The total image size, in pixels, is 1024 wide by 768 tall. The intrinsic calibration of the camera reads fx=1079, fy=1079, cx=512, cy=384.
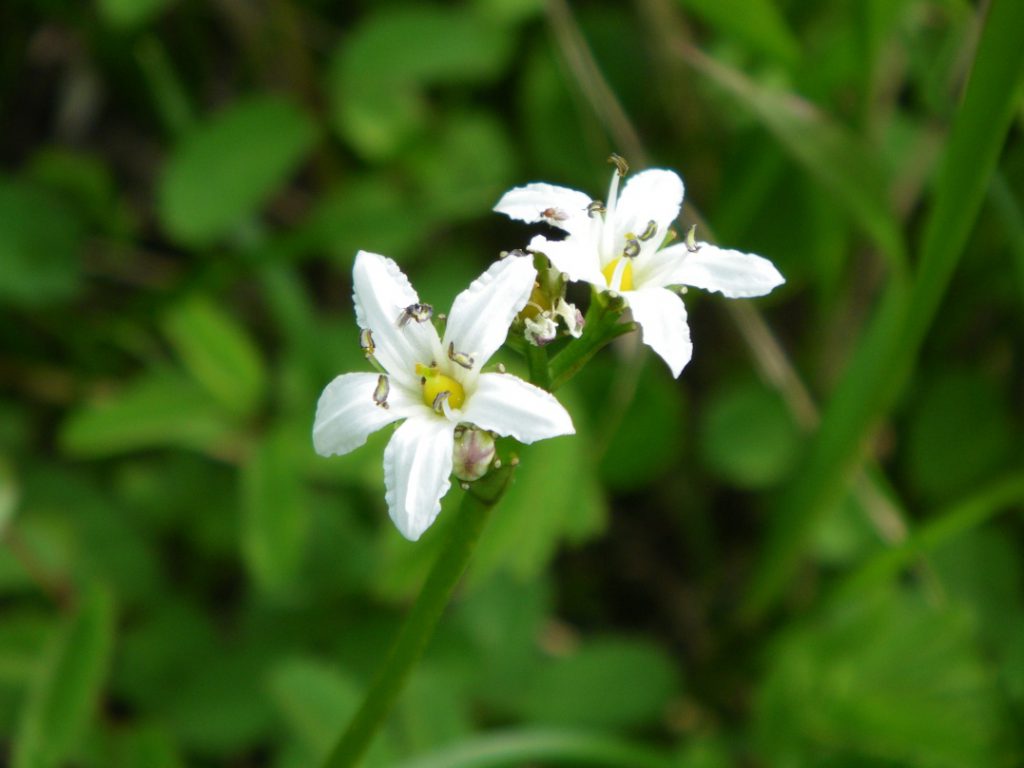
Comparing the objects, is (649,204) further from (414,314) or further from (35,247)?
(35,247)

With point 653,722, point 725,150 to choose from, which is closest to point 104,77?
point 725,150

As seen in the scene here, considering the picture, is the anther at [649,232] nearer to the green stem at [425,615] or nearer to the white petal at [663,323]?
the white petal at [663,323]

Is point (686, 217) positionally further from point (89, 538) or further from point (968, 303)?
point (89, 538)

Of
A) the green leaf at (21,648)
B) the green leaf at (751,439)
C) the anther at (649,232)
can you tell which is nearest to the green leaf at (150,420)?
the green leaf at (21,648)

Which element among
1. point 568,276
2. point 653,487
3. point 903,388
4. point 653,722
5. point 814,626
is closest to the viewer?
point 568,276

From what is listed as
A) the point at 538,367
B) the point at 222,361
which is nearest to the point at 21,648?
the point at 222,361

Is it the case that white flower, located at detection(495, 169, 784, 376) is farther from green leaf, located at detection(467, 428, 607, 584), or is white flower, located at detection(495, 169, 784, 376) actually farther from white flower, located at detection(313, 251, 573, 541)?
green leaf, located at detection(467, 428, 607, 584)
